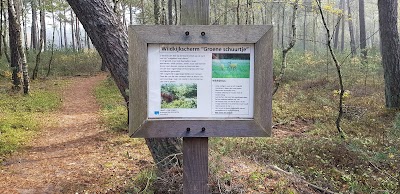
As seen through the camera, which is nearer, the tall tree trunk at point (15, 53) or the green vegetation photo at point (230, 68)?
the green vegetation photo at point (230, 68)

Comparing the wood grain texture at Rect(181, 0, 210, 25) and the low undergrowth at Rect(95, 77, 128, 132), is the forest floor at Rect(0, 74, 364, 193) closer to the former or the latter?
the low undergrowth at Rect(95, 77, 128, 132)

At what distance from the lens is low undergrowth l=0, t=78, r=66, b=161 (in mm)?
6375

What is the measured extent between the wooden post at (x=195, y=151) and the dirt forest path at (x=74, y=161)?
5.92ft

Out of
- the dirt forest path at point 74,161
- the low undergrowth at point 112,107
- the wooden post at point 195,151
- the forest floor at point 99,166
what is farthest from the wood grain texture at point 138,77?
the low undergrowth at point 112,107

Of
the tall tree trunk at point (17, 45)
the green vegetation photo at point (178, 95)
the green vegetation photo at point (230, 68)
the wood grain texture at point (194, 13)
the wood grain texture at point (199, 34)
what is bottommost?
the green vegetation photo at point (178, 95)

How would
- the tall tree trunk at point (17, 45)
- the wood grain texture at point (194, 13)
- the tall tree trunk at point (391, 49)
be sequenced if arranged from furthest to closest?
the tall tree trunk at point (17, 45)
the tall tree trunk at point (391, 49)
the wood grain texture at point (194, 13)

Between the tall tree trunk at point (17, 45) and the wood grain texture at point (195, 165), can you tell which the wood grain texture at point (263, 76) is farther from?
the tall tree trunk at point (17, 45)

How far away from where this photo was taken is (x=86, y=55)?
2186 centimetres

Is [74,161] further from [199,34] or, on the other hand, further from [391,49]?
[391,49]

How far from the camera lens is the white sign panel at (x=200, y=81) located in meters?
2.27

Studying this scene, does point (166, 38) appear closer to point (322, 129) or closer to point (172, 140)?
point (172, 140)

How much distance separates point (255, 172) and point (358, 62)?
1278cm

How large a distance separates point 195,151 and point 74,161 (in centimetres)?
352

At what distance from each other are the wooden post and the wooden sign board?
15 centimetres
